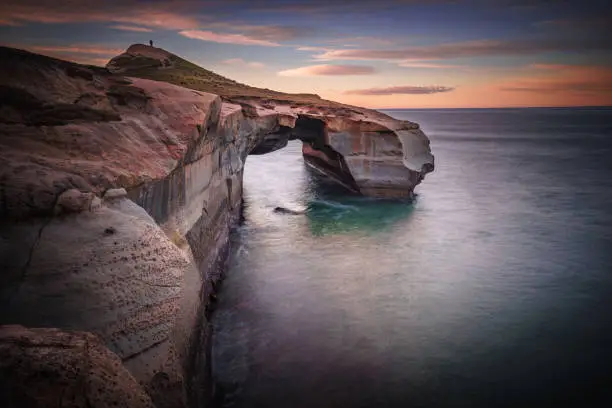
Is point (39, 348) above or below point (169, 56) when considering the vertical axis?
below

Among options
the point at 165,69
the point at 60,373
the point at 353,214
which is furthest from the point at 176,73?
the point at 60,373

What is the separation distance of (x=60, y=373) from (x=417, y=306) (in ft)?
28.3

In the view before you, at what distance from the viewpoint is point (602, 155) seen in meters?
37.2

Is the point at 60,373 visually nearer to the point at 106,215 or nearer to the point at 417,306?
the point at 106,215

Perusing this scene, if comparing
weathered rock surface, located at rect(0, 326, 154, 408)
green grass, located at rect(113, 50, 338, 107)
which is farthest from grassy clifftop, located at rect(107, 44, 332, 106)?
weathered rock surface, located at rect(0, 326, 154, 408)

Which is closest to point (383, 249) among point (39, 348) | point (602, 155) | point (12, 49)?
point (12, 49)

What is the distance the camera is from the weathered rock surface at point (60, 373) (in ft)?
7.68

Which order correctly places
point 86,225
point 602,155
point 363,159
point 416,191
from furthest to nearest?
1. point 602,155
2. point 416,191
3. point 363,159
4. point 86,225

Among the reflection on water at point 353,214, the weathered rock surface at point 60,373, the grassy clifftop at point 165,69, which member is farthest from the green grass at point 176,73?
the weathered rock surface at point 60,373

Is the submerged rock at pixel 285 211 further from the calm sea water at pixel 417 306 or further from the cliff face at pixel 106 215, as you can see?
the cliff face at pixel 106 215

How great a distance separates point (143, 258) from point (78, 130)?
6.94 ft

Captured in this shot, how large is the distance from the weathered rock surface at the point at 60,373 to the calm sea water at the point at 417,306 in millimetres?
4174

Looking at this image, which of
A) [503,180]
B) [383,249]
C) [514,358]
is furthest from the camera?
[503,180]

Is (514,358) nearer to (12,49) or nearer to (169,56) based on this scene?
(12,49)
